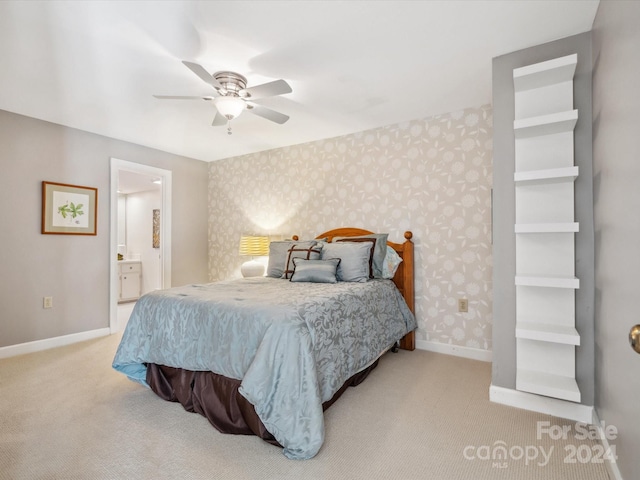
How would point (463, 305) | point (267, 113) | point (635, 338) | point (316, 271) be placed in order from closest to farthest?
1. point (635, 338)
2. point (267, 113)
3. point (316, 271)
4. point (463, 305)

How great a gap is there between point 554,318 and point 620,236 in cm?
79

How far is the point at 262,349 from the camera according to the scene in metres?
1.70

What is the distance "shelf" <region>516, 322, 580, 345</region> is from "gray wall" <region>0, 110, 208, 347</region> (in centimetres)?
422

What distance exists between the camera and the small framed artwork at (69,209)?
3385 millimetres

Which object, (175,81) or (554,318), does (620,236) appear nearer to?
(554,318)

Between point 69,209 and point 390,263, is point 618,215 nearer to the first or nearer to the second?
point 390,263

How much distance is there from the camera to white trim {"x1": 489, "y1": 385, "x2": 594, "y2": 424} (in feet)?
6.36

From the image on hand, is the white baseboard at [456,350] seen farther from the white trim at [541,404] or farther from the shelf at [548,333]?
the shelf at [548,333]

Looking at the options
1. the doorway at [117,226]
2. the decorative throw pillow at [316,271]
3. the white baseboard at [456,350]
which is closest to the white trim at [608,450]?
the white baseboard at [456,350]

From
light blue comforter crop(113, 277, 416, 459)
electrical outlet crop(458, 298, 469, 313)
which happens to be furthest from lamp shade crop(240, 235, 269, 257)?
electrical outlet crop(458, 298, 469, 313)

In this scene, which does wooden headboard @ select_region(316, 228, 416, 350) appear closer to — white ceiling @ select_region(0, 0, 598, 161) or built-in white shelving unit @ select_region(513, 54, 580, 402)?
built-in white shelving unit @ select_region(513, 54, 580, 402)

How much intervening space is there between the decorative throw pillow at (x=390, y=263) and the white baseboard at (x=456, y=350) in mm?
784

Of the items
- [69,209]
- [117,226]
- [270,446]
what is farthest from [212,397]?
[117,226]

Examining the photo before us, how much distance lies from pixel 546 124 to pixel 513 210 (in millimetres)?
553
